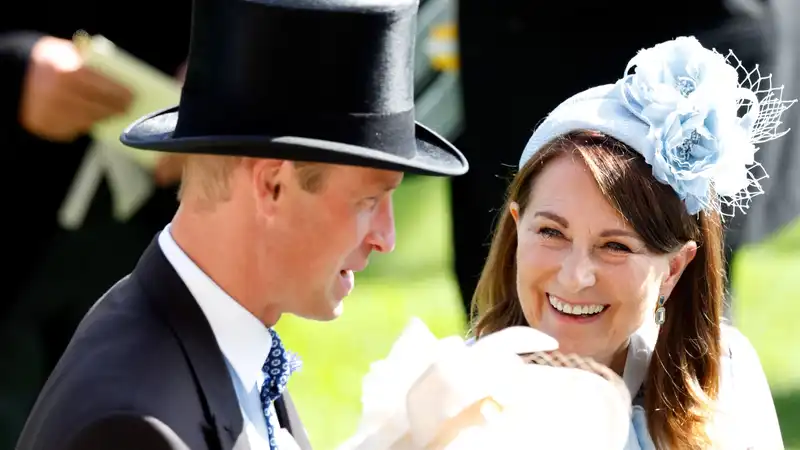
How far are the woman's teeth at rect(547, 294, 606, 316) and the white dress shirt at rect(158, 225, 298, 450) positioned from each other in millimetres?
713

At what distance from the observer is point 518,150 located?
4496 mm

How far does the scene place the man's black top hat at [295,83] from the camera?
7.68ft

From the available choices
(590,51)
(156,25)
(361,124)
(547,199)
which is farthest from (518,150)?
(361,124)

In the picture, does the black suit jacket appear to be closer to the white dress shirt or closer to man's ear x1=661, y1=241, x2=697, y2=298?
the white dress shirt

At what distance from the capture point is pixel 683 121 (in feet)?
9.77

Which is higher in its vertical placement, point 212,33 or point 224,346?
point 212,33

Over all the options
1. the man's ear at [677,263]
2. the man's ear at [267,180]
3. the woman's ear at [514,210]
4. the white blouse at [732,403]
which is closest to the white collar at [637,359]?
the white blouse at [732,403]

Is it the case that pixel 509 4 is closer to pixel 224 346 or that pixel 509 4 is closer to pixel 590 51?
pixel 590 51

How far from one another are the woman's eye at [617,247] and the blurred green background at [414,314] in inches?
102

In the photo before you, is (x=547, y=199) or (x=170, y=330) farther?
(x=547, y=199)

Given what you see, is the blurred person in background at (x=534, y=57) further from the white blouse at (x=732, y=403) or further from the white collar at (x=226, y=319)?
the white collar at (x=226, y=319)

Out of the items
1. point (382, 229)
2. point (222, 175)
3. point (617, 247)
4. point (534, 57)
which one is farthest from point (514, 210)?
point (534, 57)

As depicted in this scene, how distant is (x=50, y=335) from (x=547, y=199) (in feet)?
6.05

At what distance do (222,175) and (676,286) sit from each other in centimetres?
121
